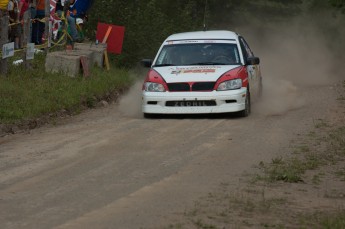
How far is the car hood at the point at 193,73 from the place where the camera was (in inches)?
639

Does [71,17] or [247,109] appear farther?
[71,17]

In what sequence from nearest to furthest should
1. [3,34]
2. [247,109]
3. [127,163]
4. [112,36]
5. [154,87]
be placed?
1. [127,163]
2. [154,87]
3. [247,109]
4. [3,34]
5. [112,36]

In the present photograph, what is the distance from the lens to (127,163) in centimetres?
1123

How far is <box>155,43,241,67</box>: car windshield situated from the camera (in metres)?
17.2

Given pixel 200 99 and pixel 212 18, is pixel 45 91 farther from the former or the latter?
pixel 212 18

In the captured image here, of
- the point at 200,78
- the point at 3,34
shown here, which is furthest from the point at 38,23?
the point at 200,78

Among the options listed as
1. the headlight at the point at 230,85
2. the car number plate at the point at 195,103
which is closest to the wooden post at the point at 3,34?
the car number plate at the point at 195,103

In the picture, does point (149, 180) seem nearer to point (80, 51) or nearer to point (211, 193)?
point (211, 193)

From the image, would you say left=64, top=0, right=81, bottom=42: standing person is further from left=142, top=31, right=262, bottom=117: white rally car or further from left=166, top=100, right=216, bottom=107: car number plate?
left=166, top=100, right=216, bottom=107: car number plate

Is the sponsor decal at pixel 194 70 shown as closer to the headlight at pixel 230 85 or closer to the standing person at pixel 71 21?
the headlight at pixel 230 85

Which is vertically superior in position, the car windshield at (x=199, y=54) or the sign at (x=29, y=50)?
the car windshield at (x=199, y=54)

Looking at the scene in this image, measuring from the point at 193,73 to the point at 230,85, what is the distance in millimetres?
743

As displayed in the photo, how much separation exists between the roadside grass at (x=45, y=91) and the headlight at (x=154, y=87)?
177 cm

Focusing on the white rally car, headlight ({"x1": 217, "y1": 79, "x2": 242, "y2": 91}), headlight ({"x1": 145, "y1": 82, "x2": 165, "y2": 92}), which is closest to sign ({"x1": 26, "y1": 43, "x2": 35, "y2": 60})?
the white rally car
